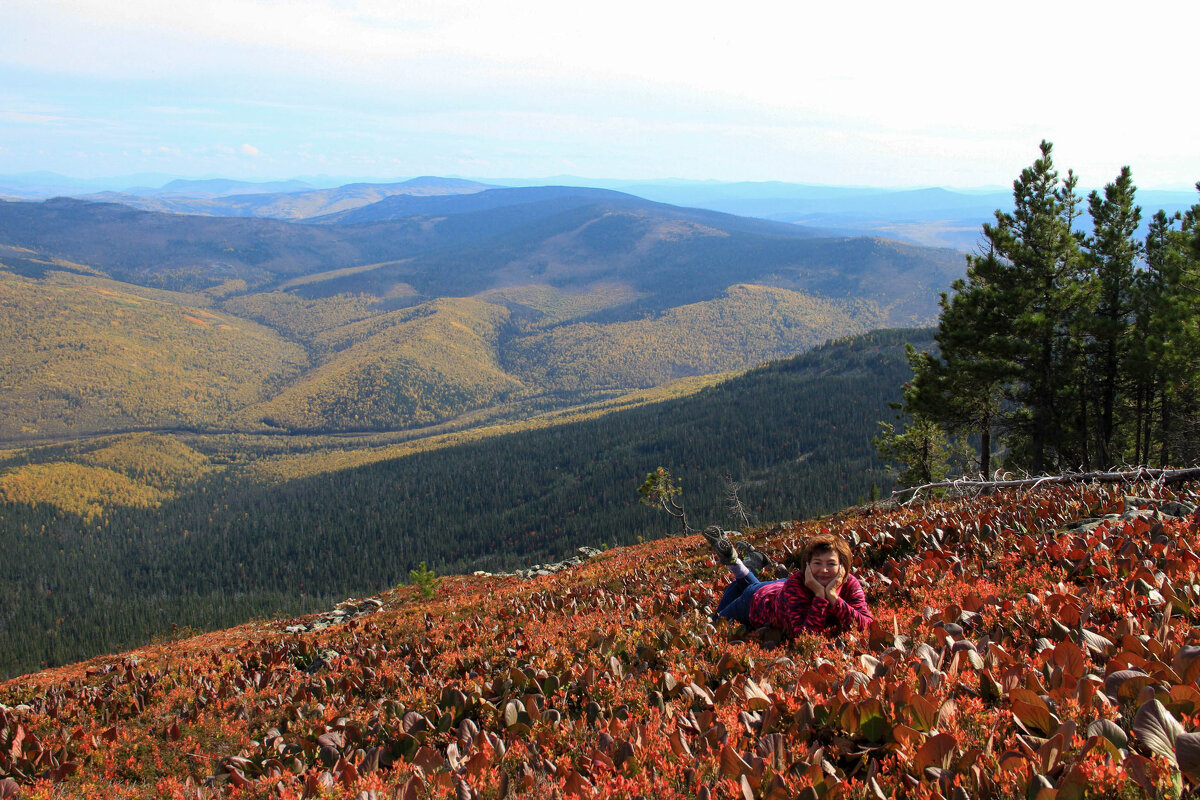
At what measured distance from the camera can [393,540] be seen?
134375 millimetres

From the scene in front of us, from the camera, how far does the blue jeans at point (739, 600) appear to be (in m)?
8.77

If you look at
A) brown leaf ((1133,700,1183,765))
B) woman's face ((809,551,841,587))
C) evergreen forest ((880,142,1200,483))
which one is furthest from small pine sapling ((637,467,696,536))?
brown leaf ((1133,700,1183,765))

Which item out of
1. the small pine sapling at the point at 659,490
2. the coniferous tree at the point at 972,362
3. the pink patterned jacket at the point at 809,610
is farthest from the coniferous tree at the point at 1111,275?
the pink patterned jacket at the point at 809,610

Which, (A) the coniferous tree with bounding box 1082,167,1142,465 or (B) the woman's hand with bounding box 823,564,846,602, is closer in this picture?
(B) the woman's hand with bounding box 823,564,846,602

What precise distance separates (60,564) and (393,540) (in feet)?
260

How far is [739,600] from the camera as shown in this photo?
29.3 ft

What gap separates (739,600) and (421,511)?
148 m

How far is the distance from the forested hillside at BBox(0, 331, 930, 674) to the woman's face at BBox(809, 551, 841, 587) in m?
88.3

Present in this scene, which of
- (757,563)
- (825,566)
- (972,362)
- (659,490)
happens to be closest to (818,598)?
(825,566)

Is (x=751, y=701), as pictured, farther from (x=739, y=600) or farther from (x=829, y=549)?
(x=739, y=600)

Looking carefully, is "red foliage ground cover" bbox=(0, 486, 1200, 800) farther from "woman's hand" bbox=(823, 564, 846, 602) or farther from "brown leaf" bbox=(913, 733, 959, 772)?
"woman's hand" bbox=(823, 564, 846, 602)

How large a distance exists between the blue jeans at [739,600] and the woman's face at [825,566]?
4.17ft

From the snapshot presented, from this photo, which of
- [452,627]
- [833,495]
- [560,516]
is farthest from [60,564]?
[452,627]

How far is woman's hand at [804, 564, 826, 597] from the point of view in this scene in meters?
7.42
